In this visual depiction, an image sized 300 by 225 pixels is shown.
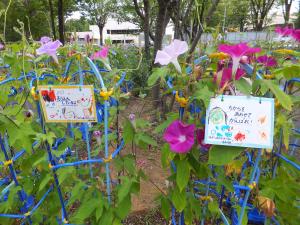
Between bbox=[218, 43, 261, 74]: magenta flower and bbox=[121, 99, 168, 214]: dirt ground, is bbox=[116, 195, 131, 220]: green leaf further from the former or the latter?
bbox=[218, 43, 261, 74]: magenta flower

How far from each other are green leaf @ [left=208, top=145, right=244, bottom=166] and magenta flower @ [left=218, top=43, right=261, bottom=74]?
294 mm

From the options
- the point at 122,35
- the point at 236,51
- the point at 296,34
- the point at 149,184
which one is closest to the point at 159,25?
the point at 149,184

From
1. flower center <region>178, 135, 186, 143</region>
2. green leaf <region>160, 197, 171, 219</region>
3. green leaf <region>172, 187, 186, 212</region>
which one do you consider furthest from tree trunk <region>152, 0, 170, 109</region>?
flower center <region>178, 135, 186, 143</region>

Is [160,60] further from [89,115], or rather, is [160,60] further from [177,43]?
[89,115]

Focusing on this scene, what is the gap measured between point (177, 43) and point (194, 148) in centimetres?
43

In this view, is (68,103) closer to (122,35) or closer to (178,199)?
(178,199)

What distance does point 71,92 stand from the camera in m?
1.39

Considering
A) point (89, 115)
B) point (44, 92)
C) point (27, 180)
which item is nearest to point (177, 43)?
point (89, 115)

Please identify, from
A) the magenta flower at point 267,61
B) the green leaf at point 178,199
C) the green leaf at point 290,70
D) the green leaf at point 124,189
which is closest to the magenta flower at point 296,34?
the magenta flower at point 267,61

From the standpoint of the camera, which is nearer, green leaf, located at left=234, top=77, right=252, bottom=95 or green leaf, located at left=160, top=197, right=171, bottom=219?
green leaf, located at left=234, top=77, right=252, bottom=95

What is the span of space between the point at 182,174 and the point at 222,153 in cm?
19

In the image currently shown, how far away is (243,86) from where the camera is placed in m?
1.06

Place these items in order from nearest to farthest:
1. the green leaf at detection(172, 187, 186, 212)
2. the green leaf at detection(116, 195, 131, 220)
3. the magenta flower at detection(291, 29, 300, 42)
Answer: the green leaf at detection(172, 187, 186, 212) < the green leaf at detection(116, 195, 131, 220) < the magenta flower at detection(291, 29, 300, 42)

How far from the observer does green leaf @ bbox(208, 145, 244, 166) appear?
3.65 feet
